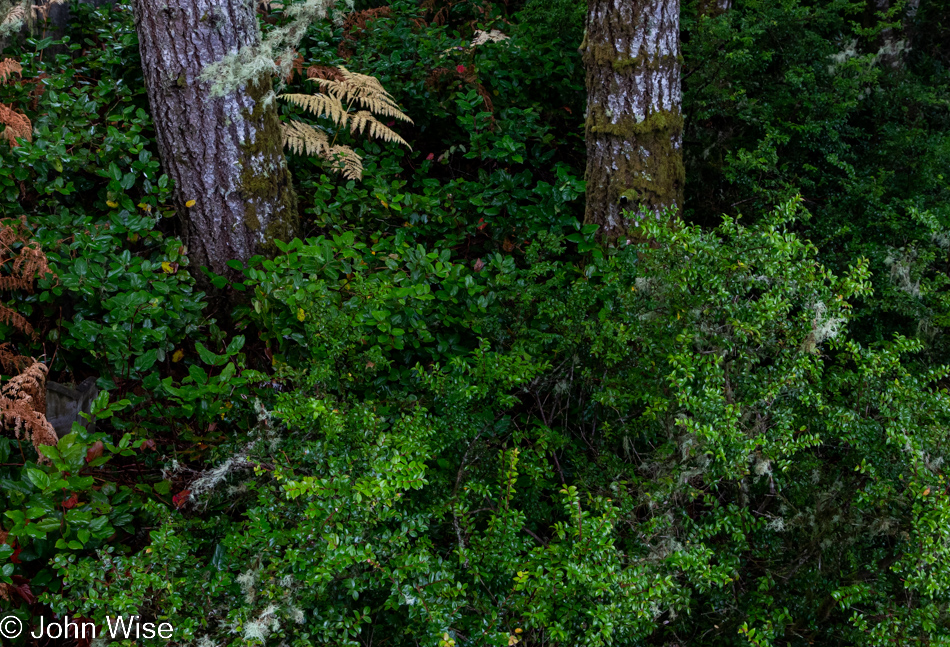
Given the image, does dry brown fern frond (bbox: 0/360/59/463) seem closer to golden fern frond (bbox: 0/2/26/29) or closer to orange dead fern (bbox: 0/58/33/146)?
orange dead fern (bbox: 0/58/33/146)

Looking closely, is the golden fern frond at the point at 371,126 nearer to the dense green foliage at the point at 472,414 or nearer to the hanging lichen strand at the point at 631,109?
the dense green foliage at the point at 472,414

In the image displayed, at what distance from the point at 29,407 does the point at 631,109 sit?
367 centimetres

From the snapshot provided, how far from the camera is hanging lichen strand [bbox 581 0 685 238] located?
13.4ft

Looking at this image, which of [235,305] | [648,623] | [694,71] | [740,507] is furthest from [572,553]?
[694,71]

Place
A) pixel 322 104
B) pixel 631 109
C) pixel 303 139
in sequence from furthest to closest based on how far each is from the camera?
1. pixel 322 104
2. pixel 303 139
3. pixel 631 109

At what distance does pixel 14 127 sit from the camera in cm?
379

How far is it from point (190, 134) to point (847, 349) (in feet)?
12.2

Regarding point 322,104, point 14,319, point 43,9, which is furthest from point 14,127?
point 322,104

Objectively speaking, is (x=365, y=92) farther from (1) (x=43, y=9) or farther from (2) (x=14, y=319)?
(2) (x=14, y=319)

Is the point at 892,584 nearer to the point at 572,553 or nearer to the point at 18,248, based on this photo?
the point at 572,553

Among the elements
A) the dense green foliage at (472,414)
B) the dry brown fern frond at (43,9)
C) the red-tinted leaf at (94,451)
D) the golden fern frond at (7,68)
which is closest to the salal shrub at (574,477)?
the dense green foliage at (472,414)

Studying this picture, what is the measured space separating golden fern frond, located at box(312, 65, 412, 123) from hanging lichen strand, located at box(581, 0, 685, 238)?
1375 mm

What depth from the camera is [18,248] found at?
11.4 feet

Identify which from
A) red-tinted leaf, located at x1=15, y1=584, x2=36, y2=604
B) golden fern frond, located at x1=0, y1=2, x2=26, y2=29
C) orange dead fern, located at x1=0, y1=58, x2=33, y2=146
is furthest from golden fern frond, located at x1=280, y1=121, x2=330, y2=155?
red-tinted leaf, located at x1=15, y1=584, x2=36, y2=604
